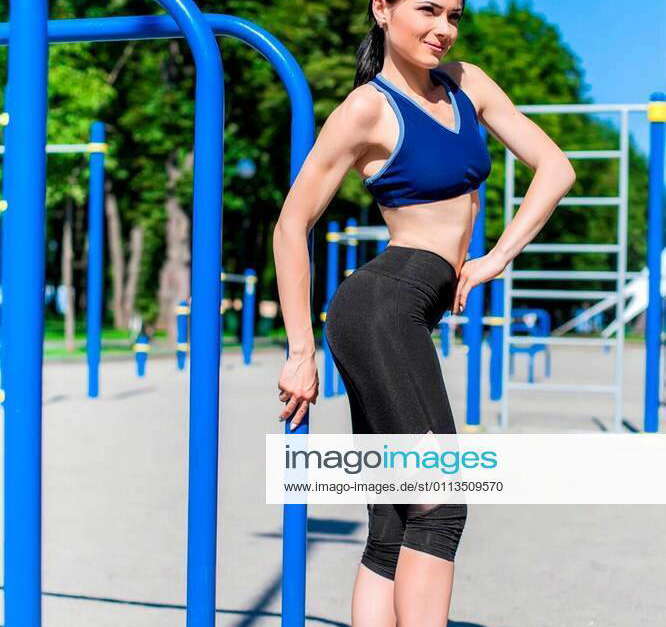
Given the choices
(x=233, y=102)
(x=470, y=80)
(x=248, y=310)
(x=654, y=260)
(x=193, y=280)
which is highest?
(x=233, y=102)

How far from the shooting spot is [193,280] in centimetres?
251

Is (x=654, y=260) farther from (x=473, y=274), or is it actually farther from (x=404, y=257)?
(x=404, y=257)

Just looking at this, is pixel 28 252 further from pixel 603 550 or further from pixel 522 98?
pixel 522 98

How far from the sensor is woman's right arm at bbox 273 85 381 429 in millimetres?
2240

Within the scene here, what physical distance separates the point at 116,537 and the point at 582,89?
37.3 metres

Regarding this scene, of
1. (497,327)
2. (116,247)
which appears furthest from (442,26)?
(116,247)

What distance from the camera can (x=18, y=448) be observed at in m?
1.94

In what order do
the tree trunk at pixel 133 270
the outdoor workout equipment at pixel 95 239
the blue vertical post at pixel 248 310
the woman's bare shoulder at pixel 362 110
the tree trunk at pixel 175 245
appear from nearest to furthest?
Answer: the woman's bare shoulder at pixel 362 110 < the outdoor workout equipment at pixel 95 239 < the blue vertical post at pixel 248 310 < the tree trunk at pixel 175 245 < the tree trunk at pixel 133 270

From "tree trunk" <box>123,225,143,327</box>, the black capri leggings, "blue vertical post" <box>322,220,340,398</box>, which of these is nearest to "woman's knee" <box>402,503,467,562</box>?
the black capri leggings

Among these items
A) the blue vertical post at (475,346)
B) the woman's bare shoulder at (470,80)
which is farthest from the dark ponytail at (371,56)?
the blue vertical post at (475,346)

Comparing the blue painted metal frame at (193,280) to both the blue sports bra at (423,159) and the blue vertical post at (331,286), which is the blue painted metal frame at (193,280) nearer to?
the blue sports bra at (423,159)

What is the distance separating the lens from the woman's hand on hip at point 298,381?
7.78 feet

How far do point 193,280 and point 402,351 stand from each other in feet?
→ 1.77

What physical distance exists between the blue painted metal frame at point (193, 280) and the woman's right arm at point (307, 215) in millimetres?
131
